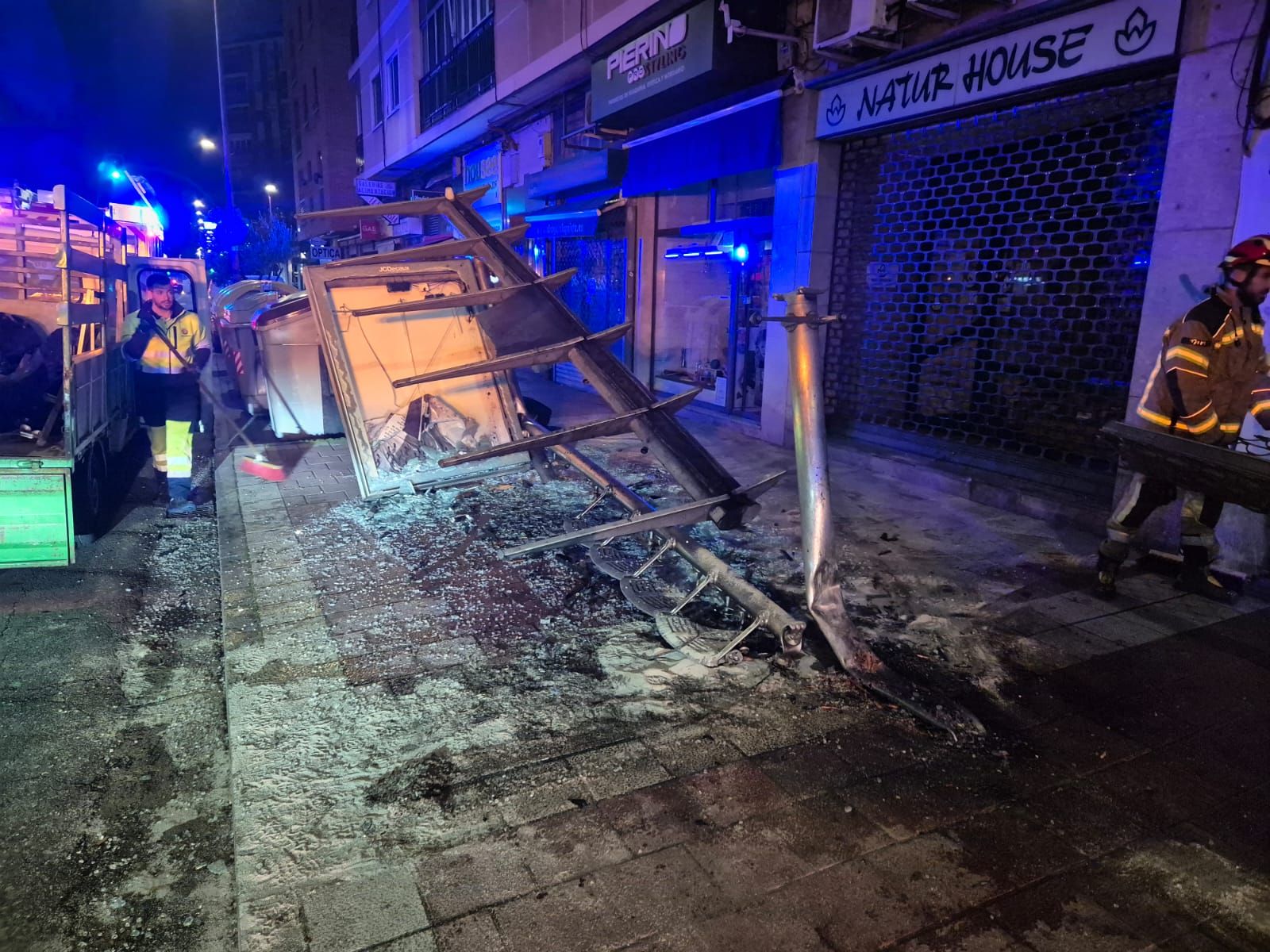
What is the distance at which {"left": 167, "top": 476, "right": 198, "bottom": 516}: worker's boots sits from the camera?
7254 millimetres

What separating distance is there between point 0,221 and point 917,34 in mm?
8723

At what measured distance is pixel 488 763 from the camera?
318 cm

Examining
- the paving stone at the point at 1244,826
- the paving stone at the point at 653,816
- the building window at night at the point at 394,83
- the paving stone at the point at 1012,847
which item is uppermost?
the building window at night at the point at 394,83

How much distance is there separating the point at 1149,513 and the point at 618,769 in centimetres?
404

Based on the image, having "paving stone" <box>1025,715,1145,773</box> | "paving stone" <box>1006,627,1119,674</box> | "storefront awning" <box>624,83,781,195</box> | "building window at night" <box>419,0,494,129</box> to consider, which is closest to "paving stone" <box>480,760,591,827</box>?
"paving stone" <box>1025,715,1145,773</box>

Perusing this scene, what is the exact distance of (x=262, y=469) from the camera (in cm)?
816

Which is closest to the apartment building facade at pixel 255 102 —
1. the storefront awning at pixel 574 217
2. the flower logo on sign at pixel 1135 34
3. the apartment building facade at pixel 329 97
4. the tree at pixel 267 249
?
the tree at pixel 267 249

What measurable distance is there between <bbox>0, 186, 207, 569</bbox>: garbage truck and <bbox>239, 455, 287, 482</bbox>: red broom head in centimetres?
126

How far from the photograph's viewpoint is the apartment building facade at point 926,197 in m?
5.73

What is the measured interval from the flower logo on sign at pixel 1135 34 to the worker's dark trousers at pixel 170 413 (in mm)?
9472

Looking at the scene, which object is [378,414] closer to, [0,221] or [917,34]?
[0,221]

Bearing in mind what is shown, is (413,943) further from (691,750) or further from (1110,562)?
(1110,562)

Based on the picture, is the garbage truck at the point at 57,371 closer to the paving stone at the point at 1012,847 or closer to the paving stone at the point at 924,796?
the paving stone at the point at 924,796

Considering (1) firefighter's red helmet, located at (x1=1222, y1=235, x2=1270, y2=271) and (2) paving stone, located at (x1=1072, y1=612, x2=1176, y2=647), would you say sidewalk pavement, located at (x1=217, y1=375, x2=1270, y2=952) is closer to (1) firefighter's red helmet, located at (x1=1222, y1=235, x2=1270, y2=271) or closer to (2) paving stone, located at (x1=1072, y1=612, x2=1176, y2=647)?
(2) paving stone, located at (x1=1072, y1=612, x2=1176, y2=647)
